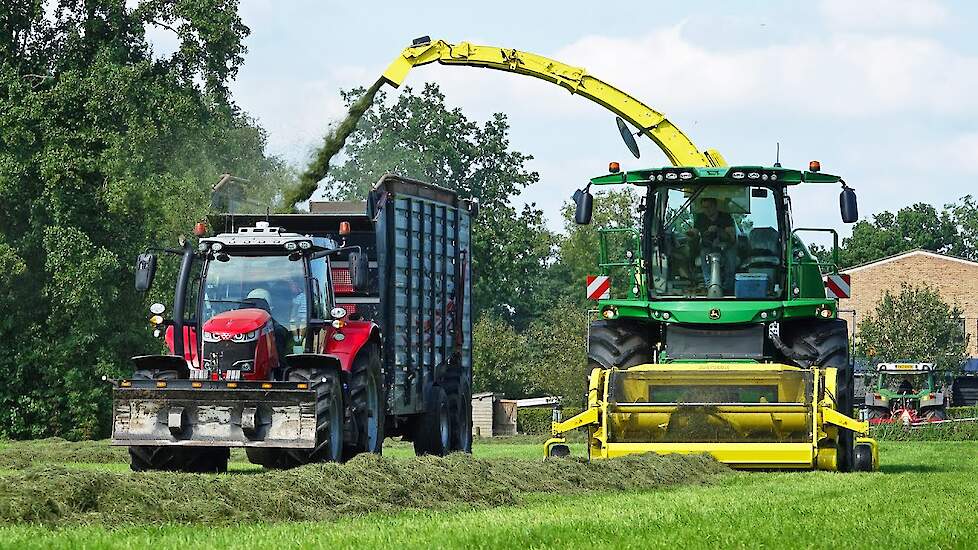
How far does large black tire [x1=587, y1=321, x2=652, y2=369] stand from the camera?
19.0 metres

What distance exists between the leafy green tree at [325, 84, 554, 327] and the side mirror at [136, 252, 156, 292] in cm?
4082

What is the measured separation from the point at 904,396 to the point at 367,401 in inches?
1455

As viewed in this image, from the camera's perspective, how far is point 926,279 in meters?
81.1

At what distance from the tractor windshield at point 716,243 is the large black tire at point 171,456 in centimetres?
549

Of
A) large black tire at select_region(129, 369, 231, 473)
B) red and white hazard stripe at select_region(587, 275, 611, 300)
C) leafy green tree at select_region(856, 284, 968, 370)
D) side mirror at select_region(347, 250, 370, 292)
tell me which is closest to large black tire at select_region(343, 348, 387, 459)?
side mirror at select_region(347, 250, 370, 292)

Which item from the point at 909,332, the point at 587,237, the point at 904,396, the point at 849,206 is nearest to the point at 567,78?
the point at 849,206

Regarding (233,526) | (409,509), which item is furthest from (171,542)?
(409,509)

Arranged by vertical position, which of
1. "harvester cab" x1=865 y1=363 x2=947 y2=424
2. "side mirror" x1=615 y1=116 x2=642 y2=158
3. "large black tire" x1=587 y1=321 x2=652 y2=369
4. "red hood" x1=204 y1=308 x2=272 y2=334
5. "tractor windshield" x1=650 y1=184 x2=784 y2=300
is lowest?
"harvester cab" x1=865 y1=363 x2=947 y2=424

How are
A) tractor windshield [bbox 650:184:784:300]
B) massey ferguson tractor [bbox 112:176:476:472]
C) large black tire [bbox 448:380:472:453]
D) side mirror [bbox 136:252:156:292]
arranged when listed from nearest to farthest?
massey ferguson tractor [bbox 112:176:476:472] → side mirror [bbox 136:252:156:292] → tractor windshield [bbox 650:184:784:300] → large black tire [bbox 448:380:472:453]

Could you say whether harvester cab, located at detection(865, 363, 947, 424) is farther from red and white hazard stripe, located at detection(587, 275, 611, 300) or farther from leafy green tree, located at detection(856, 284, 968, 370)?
red and white hazard stripe, located at detection(587, 275, 611, 300)

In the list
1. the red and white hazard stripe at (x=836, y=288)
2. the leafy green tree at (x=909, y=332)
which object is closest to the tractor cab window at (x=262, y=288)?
the red and white hazard stripe at (x=836, y=288)

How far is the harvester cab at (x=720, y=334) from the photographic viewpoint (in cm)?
1673

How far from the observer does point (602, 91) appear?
29375 millimetres

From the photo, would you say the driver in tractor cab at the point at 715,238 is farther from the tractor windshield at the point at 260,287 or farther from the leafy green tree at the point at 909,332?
the leafy green tree at the point at 909,332
